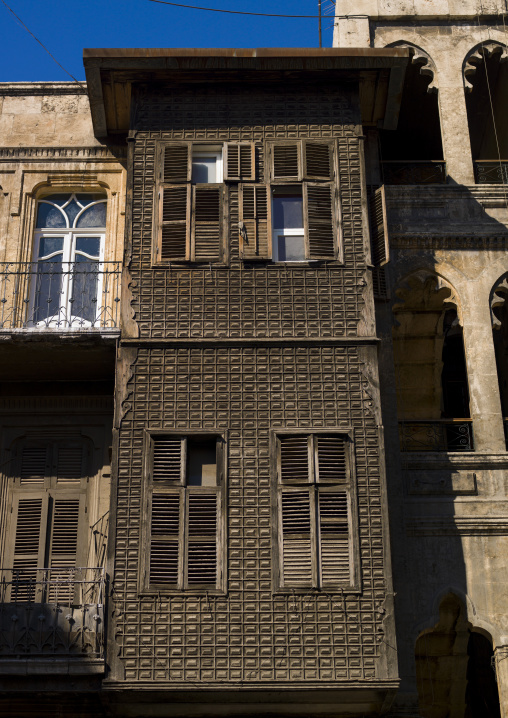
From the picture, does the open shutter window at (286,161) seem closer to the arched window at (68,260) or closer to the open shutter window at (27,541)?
the arched window at (68,260)

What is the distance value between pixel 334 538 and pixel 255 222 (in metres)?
4.56

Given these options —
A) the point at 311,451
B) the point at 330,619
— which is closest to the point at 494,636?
the point at 330,619

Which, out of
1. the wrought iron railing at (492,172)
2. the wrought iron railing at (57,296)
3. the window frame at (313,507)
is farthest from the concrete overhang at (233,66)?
the window frame at (313,507)

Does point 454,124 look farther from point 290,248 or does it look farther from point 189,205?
point 189,205

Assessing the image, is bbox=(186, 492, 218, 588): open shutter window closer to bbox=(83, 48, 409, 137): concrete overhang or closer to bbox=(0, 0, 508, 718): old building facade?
bbox=(0, 0, 508, 718): old building facade

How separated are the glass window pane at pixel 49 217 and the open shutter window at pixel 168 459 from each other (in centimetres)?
455

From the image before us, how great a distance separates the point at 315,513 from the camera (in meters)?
12.7

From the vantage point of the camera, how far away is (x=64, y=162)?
52.5 feet

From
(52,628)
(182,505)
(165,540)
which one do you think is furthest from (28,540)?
(182,505)

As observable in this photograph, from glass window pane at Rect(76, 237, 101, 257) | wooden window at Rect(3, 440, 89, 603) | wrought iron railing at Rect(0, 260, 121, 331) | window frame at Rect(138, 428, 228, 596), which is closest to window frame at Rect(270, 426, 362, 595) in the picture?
window frame at Rect(138, 428, 228, 596)

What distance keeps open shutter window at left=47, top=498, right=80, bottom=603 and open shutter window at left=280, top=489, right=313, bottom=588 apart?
3.23m

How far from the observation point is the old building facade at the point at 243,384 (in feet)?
40.3

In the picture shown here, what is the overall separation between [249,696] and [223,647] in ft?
2.12

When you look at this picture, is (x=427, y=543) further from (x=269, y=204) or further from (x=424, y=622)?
(x=269, y=204)
